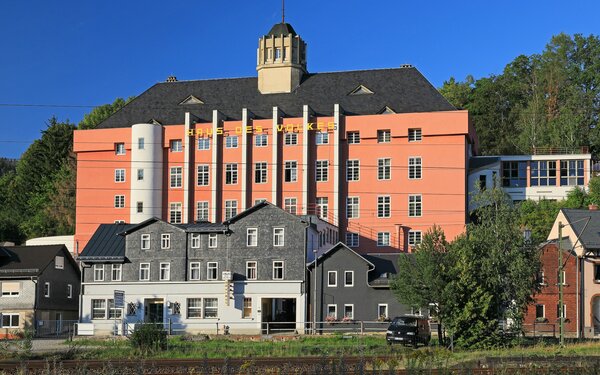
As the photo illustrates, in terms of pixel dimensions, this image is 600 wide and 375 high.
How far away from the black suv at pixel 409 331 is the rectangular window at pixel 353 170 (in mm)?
35217

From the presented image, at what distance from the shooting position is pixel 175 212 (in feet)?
288

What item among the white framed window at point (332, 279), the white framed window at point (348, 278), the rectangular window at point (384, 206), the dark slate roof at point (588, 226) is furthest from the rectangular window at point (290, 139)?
the dark slate roof at point (588, 226)

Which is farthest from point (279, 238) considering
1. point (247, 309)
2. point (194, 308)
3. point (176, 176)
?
point (176, 176)

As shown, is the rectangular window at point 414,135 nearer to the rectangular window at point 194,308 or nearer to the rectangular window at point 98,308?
the rectangular window at point 194,308

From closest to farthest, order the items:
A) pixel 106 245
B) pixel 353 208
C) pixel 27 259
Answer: pixel 106 245 → pixel 27 259 → pixel 353 208

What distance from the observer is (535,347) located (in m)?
45.2

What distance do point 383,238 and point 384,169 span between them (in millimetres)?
6156

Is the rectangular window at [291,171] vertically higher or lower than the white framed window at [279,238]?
higher

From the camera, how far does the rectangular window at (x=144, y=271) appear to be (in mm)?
68188

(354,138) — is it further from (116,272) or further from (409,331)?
(409,331)

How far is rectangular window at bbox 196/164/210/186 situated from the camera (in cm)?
8744

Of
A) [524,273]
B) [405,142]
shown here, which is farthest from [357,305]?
[405,142]

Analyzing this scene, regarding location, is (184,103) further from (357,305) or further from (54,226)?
(357,305)

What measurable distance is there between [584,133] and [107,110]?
56747 mm
